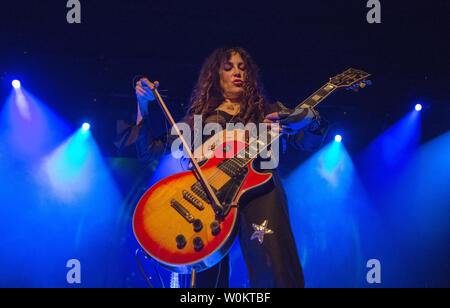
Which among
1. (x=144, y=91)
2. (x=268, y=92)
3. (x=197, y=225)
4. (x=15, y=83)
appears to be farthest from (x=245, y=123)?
(x=15, y=83)

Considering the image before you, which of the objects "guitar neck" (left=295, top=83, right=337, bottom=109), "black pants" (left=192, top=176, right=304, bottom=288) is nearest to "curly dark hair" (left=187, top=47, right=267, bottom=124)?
"guitar neck" (left=295, top=83, right=337, bottom=109)

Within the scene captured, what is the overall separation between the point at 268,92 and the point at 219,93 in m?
1.13

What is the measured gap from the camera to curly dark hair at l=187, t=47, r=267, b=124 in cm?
267

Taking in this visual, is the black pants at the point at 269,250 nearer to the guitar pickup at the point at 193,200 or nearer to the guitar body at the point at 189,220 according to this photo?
the guitar body at the point at 189,220

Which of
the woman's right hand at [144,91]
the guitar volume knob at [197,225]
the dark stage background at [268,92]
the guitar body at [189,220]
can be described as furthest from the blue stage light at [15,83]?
the guitar volume knob at [197,225]

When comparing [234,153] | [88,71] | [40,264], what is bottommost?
[40,264]

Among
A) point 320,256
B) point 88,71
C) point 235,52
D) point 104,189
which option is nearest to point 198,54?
point 235,52

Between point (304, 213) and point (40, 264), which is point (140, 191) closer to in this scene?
point (40, 264)

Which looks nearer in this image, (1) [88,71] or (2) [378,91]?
(1) [88,71]

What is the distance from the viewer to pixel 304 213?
13.0 ft

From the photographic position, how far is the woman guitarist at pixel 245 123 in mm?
1855

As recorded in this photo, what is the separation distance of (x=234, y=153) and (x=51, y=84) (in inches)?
107

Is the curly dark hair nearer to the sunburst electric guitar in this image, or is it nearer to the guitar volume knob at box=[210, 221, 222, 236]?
the sunburst electric guitar

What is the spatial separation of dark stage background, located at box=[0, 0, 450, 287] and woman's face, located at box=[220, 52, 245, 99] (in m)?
0.77
